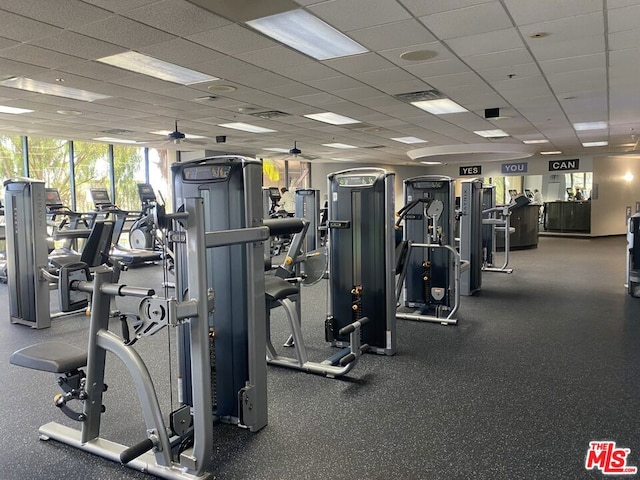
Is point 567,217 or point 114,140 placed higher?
point 114,140

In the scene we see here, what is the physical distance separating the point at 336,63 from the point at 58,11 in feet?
8.29

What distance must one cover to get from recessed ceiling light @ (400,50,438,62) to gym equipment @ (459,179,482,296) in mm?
2195

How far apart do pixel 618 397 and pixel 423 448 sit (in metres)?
1.54

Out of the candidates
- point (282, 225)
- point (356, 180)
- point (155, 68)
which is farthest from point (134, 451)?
point (155, 68)

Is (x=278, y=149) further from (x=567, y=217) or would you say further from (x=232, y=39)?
(x=567, y=217)

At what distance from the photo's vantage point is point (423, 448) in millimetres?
2562

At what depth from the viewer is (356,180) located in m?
4.07

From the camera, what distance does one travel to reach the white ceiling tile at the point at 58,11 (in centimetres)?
338

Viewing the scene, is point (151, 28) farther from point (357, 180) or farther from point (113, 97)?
point (113, 97)

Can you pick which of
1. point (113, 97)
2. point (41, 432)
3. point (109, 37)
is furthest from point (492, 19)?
point (113, 97)

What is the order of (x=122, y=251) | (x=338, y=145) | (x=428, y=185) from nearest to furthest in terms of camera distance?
(x=428, y=185) < (x=122, y=251) < (x=338, y=145)

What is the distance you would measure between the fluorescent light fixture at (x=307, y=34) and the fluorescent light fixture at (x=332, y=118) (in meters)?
3.22

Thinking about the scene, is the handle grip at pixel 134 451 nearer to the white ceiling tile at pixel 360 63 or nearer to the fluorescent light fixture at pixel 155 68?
the fluorescent light fixture at pixel 155 68
